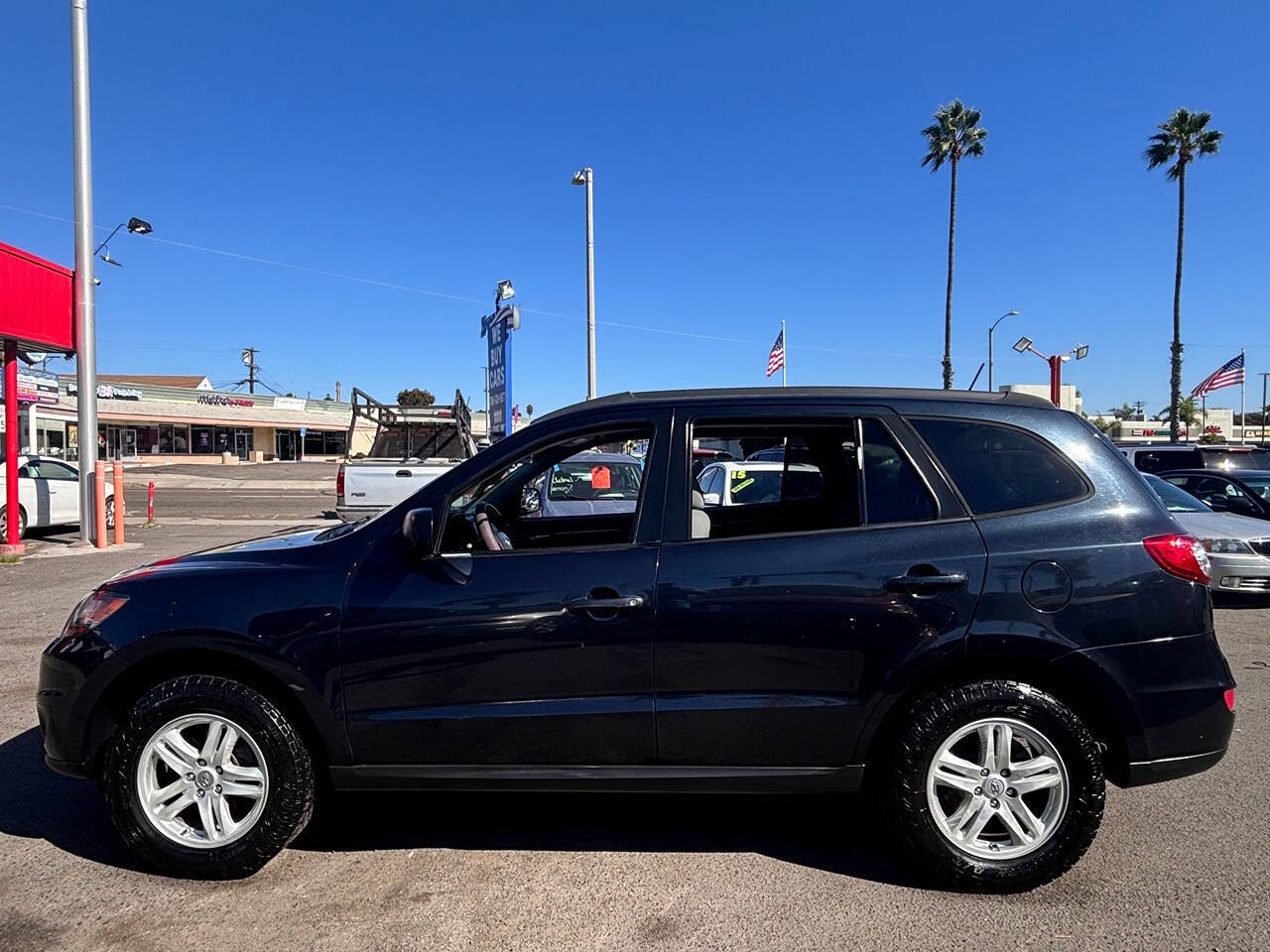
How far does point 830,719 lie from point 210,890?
8.03ft

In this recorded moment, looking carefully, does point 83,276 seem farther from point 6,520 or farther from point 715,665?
point 715,665

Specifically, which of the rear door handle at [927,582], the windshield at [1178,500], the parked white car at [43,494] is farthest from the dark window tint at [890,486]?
the parked white car at [43,494]

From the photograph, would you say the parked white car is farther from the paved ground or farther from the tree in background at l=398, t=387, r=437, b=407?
the tree in background at l=398, t=387, r=437, b=407

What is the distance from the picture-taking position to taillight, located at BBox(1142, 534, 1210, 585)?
3.05m

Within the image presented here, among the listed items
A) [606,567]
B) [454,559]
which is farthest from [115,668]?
[606,567]

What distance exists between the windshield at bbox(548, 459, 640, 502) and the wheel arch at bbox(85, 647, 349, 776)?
186 inches

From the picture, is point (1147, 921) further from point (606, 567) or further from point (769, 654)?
point (606, 567)

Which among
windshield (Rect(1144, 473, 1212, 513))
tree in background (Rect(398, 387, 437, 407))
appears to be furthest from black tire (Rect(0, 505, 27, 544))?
tree in background (Rect(398, 387, 437, 407))

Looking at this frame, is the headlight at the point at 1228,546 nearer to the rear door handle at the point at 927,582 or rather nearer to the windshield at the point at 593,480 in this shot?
the windshield at the point at 593,480

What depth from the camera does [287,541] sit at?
3.62 metres

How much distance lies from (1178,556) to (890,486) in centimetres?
107

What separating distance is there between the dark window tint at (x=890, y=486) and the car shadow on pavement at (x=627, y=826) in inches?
53.2

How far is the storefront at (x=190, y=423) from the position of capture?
52.6 metres

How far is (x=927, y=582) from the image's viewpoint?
3.02m
